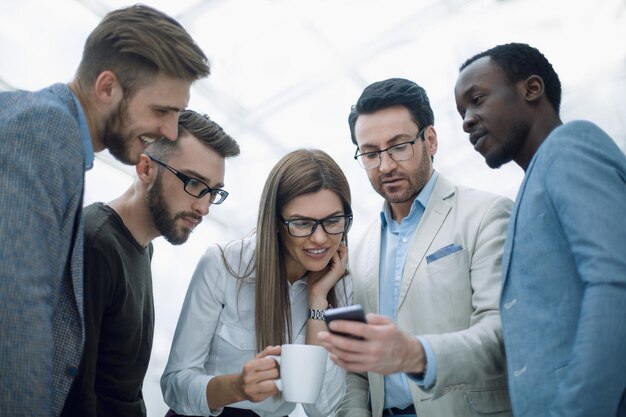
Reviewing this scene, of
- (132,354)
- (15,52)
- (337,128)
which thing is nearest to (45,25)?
(15,52)

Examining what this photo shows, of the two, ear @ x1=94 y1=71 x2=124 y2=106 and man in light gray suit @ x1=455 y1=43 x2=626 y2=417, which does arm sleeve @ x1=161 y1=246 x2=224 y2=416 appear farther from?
man in light gray suit @ x1=455 y1=43 x2=626 y2=417

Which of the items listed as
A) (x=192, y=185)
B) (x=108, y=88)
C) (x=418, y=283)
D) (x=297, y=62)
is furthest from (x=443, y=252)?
(x=297, y=62)

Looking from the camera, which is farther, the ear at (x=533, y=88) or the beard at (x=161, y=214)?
the beard at (x=161, y=214)

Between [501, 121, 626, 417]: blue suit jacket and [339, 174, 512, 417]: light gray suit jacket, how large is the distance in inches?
5.4

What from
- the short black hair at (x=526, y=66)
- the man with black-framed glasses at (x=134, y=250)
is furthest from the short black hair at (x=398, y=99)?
the man with black-framed glasses at (x=134, y=250)

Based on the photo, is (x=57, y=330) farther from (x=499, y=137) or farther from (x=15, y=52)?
(x=15, y=52)

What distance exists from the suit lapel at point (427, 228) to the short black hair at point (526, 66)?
38 centimetres

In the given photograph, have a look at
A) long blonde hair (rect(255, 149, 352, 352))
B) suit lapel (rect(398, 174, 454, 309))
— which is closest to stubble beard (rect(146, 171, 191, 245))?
long blonde hair (rect(255, 149, 352, 352))

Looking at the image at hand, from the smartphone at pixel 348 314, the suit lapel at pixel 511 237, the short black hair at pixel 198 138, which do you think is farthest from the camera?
the short black hair at pixel 198 138

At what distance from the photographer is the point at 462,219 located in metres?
1.68

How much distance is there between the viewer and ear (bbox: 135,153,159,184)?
1917 mm

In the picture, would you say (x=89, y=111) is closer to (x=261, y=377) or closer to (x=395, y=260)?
(x=261, y=377)

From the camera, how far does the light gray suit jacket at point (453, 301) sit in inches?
52.2

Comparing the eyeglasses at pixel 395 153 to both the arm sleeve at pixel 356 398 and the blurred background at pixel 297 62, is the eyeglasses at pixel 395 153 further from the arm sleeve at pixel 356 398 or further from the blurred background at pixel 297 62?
the arm sleeve at pixel 356 398
